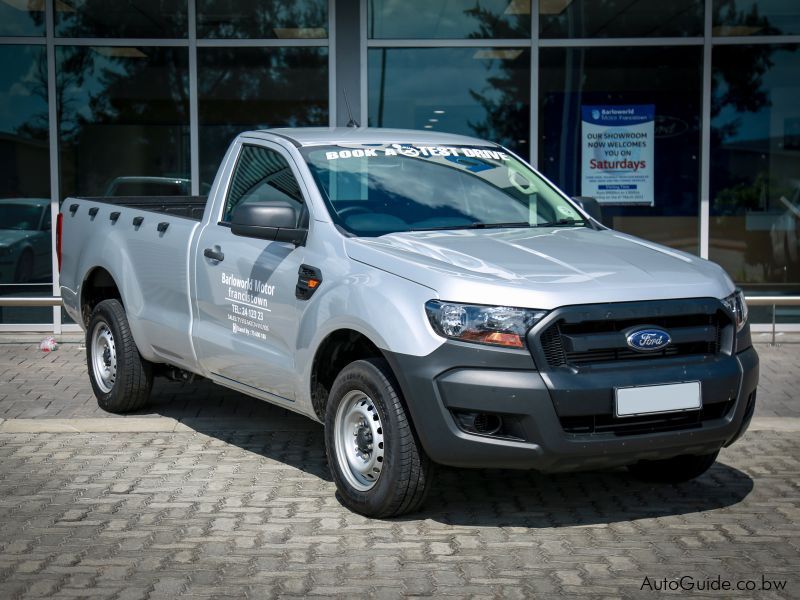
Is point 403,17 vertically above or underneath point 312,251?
above

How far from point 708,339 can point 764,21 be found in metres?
8.29

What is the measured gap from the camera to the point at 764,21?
42.3 feet

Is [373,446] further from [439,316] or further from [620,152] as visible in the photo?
[620,152]

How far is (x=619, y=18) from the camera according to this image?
13.1m

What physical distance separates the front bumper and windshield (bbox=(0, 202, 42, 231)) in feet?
27.8

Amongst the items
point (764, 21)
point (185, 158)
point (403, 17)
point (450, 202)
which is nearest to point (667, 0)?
point (764, 21)

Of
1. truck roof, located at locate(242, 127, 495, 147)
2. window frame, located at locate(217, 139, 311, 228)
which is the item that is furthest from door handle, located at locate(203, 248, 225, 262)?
truck roof, located at locate(242, 127, 495, 147)

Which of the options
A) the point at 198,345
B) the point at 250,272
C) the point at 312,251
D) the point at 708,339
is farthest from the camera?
the point at 198,345

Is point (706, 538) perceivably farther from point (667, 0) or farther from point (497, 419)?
point (667, 0)

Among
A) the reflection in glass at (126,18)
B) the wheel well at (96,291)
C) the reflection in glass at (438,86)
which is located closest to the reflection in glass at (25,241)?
the reflection in glass at (126,18)

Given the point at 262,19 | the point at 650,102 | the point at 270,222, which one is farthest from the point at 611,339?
the point at 262,19

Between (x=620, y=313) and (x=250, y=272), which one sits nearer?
(x=620, y=313)

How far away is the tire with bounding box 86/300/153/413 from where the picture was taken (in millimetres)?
8016

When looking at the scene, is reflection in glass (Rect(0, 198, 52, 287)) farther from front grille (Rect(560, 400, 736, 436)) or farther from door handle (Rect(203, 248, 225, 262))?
front grille (Rect(560, 400, 736, 436))
